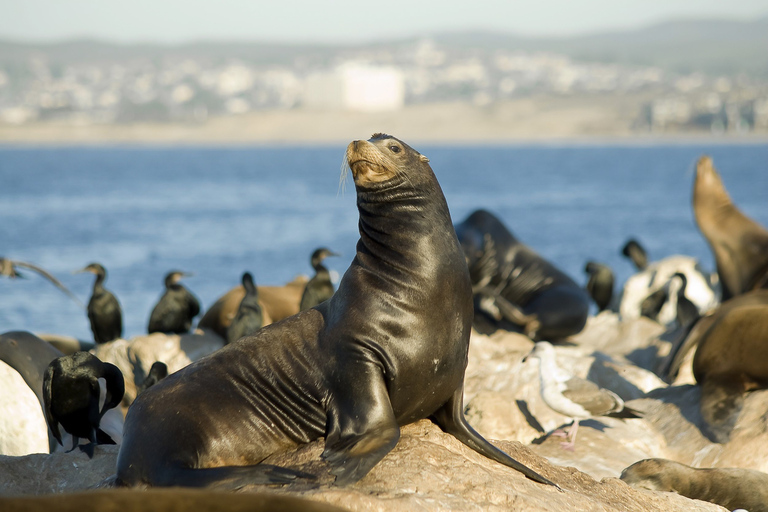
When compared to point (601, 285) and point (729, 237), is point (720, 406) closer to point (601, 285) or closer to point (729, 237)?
point (729, 237)

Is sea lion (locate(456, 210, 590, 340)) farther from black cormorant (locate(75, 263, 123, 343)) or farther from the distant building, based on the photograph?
the distant building

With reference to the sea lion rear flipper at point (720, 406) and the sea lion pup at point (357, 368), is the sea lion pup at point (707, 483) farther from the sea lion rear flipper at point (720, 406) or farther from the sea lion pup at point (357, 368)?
the sea lion pup at point (357, 368)

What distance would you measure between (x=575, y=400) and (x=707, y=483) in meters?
0.84

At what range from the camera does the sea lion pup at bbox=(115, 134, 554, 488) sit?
3.77 meters

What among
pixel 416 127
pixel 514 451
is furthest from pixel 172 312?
pixel 416 127

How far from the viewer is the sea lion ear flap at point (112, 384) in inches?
203

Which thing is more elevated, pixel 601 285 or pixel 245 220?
pixel 601 285

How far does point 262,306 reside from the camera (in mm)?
9711

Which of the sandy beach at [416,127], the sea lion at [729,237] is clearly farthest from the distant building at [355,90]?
the sea lion at [729,237]

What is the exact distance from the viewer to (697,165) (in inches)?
382

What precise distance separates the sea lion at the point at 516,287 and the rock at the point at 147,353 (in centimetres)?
295

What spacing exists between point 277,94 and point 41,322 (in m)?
173

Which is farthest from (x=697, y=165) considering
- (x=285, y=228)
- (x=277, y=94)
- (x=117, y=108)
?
(x=277, y=94)

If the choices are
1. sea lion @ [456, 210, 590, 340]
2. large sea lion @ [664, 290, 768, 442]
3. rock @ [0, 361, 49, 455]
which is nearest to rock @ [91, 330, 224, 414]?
rock @ [0, 361, 49, 455]
